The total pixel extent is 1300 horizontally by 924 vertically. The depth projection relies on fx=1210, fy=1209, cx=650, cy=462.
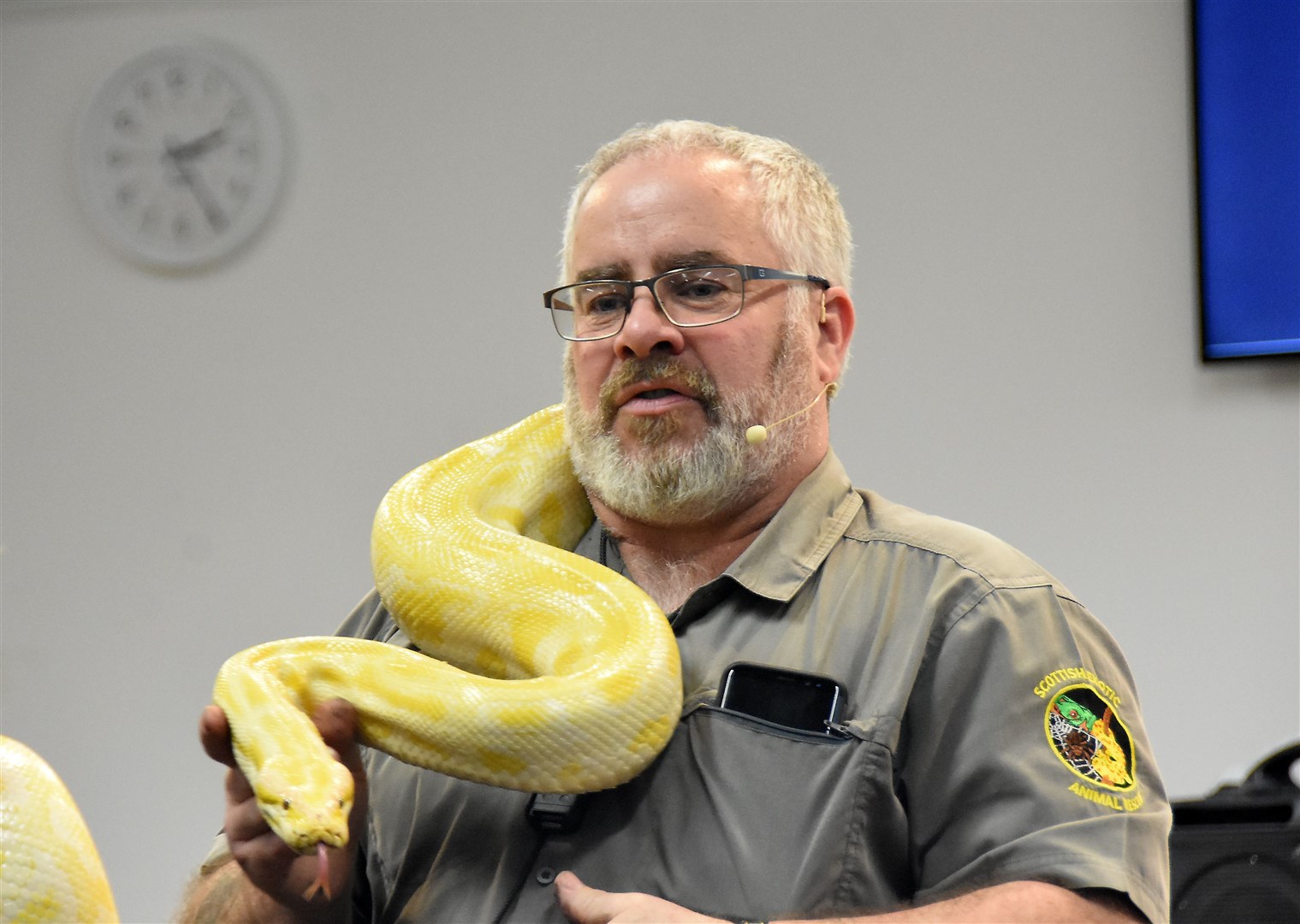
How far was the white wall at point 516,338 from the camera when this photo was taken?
113 inches

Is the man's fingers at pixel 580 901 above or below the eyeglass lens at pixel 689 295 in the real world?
below

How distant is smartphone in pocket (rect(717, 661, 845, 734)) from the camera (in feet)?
4.20

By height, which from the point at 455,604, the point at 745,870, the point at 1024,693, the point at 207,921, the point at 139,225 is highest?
the point at 139,225

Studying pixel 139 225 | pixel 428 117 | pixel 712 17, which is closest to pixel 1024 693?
pixel 712 17

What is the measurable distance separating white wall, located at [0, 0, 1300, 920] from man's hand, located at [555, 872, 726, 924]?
199cm

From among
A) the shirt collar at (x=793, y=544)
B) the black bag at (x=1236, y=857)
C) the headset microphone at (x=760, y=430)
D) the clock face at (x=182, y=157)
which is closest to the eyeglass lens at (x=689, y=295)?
the headset microphone at (x=760, y=430)

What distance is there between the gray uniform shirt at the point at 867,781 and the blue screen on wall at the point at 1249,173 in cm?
174

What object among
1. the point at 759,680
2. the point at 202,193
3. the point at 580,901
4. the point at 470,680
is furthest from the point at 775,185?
the point at 202,193

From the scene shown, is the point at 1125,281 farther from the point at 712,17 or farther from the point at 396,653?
the point at 396,653

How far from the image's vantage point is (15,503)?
11.9 ft

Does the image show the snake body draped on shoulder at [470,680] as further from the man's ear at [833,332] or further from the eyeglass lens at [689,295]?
the man's ear at [833,332]

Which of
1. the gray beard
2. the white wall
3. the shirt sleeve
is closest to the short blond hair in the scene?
the gray beard

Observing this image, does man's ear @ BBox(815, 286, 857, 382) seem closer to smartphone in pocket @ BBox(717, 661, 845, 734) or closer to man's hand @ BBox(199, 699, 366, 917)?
smartphone in pocket @ BBox(717, 661, 845, 734)

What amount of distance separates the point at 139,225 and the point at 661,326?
8.86 feet
